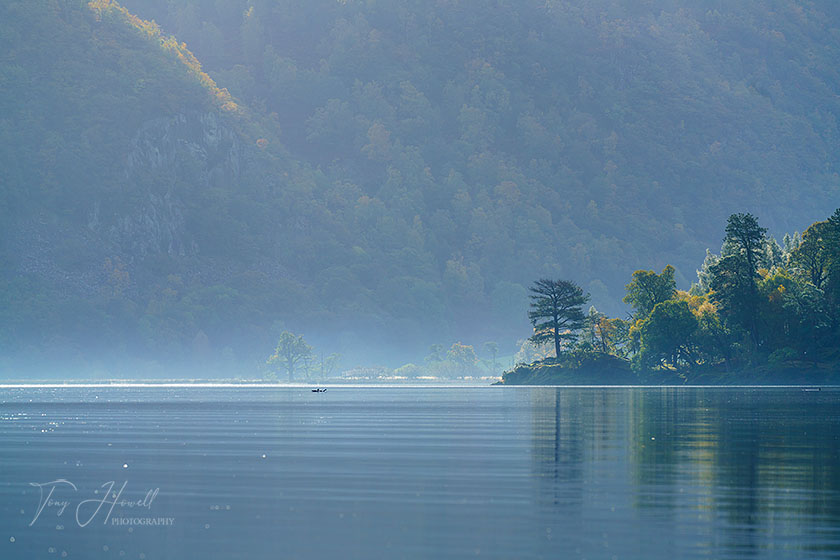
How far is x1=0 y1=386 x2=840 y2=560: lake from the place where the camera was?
27.9 metres

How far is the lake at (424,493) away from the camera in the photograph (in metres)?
27.9

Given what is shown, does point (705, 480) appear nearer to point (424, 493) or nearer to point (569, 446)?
point (424, 493)

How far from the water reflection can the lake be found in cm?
9

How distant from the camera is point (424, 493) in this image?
36625 mm

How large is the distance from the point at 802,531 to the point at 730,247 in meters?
176

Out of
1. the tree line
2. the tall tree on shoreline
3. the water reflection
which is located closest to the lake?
the water reflection

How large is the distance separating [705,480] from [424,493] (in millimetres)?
9348

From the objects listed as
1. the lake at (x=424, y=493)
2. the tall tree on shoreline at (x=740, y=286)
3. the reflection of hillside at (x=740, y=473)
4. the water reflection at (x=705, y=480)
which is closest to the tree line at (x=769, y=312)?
the tall tree on shoreline at (x=740, y=286)

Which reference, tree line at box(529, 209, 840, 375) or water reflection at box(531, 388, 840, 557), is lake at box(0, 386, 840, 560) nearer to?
water reflection at box(531, 388, 840, 557)

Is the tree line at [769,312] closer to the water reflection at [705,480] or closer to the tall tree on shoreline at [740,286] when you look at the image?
the tall tree on shoreline at [740,286]

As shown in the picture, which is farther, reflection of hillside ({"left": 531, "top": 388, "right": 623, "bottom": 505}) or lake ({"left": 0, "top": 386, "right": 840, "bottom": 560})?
reflection of hillside ({"left": 531, "top": 388, "right": 623, "bottom": 505})

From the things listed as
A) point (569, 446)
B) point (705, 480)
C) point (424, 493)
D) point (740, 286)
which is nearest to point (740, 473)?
point (705, 480)

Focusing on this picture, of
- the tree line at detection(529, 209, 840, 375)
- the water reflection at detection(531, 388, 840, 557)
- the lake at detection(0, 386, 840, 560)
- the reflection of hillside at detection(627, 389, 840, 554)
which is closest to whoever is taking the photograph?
the lake at detection(0, 386, 840, 560)

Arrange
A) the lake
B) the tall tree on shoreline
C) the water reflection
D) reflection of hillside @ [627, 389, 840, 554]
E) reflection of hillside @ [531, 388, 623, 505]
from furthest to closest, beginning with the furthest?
the tall tree on shoreline → reflection of hillside @ [531, 388, 623, 505] → reflection of hillside @ [627, 389, 840, 554] → the water reflection → the lake
